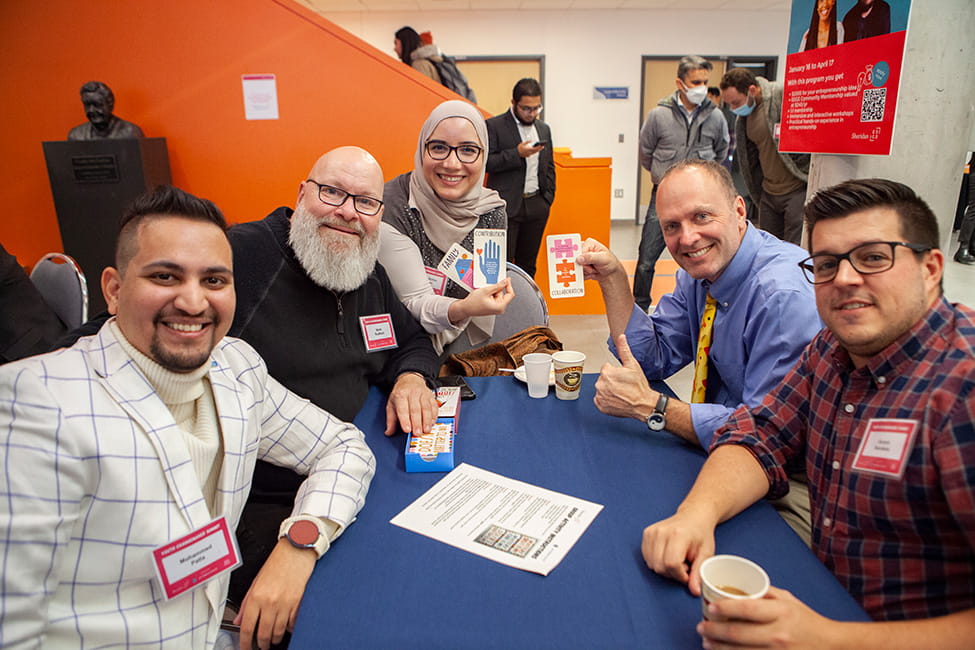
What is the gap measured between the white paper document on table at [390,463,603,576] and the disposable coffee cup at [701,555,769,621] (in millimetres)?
290

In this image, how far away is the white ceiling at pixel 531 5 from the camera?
9141 mm

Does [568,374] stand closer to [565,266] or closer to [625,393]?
[625,393]

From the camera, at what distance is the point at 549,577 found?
1058 mm

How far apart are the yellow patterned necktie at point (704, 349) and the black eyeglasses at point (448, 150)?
126 cm

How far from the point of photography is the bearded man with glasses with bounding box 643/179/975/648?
862mm

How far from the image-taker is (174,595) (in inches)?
40.3

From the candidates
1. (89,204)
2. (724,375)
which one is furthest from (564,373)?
(89,204)

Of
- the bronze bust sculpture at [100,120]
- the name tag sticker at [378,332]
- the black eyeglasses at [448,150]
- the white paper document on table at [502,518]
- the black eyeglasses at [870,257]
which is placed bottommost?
the white paper document on table at [502,518]

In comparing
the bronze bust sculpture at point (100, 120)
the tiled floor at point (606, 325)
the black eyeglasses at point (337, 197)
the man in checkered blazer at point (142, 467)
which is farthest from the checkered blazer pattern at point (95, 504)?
the bronze bust sculpture at point (100, 120)

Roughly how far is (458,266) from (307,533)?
5.02 ft

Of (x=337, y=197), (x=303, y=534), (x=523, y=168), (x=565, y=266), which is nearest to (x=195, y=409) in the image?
(x=303, y=534)

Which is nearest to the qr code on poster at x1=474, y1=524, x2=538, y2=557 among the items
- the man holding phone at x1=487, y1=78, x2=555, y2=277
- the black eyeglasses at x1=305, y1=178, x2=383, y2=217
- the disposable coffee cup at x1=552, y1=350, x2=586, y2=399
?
the disposable coffee cup at x1=552, y1=350, x2=586, y2=399

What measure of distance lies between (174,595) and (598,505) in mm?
831

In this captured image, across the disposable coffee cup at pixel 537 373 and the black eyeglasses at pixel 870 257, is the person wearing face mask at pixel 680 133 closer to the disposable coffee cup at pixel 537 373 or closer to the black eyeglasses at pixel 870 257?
the disposable coffee cup at pixel 537 373
